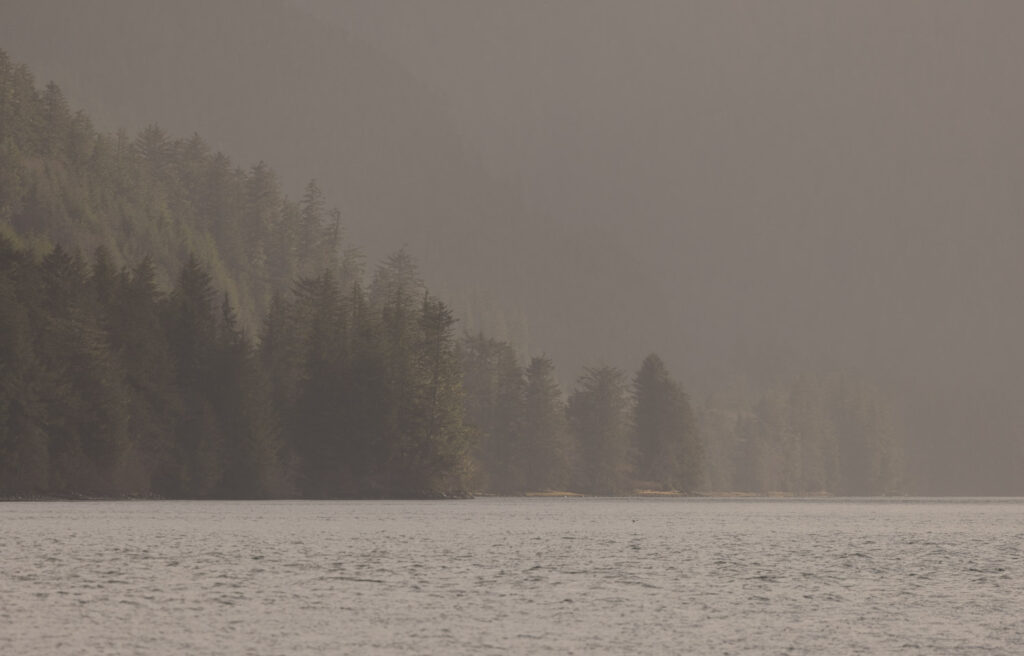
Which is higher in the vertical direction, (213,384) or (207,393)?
(213,384)

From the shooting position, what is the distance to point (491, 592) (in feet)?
111

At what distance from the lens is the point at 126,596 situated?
3123cm

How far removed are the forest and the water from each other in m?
36.6

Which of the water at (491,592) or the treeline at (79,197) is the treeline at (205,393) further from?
the water at (491,592)

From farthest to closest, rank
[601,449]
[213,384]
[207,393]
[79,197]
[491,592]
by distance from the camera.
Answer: [601,449] → [79,197] → [207,393] → [213,384] → [491,592]

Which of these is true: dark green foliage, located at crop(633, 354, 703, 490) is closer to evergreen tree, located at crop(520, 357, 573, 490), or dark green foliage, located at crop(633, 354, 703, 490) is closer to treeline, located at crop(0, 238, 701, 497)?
evergreen tree, located at crop(520, 357, 573, 490)

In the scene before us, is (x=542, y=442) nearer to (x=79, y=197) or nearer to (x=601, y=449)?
(x=601, y=449)

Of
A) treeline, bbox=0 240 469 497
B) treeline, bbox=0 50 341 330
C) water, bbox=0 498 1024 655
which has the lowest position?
water, bbox=0 498 1024 655

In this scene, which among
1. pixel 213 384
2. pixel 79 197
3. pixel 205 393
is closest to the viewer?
pixel 205 393

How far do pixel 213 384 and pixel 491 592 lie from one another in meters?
89.2

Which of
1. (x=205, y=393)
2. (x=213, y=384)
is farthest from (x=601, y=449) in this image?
(x=205, y=393)

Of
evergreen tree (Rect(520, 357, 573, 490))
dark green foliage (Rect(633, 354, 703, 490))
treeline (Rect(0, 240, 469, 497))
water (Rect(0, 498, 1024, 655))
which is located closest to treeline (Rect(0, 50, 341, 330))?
treeline (Rect(0, 240, 469, 497))

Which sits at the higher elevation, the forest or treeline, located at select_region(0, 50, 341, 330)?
treeline, located at select_region(0, 50, 341, 330)

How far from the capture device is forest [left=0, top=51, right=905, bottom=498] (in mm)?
97500
